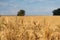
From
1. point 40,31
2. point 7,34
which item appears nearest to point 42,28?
point 40,31

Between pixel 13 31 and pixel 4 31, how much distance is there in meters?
0.08

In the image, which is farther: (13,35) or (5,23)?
(5,23)

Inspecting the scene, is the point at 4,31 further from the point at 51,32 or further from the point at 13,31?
the point at 51,32

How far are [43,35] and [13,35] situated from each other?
244 millimetres

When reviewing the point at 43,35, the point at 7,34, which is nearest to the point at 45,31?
the point at 43,35

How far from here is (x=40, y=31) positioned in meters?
1.71

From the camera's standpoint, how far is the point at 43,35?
171 centimetres

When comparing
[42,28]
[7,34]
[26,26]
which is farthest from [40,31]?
[7,34]

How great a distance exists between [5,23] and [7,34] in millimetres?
127

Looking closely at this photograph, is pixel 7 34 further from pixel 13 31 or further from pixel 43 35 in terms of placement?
pixel 43 35

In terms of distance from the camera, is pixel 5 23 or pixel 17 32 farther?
pixel 5 23

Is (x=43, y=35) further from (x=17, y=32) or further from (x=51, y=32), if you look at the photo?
(x=17, y=32)

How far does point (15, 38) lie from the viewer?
177 cm

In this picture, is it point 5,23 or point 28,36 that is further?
point 5,23
